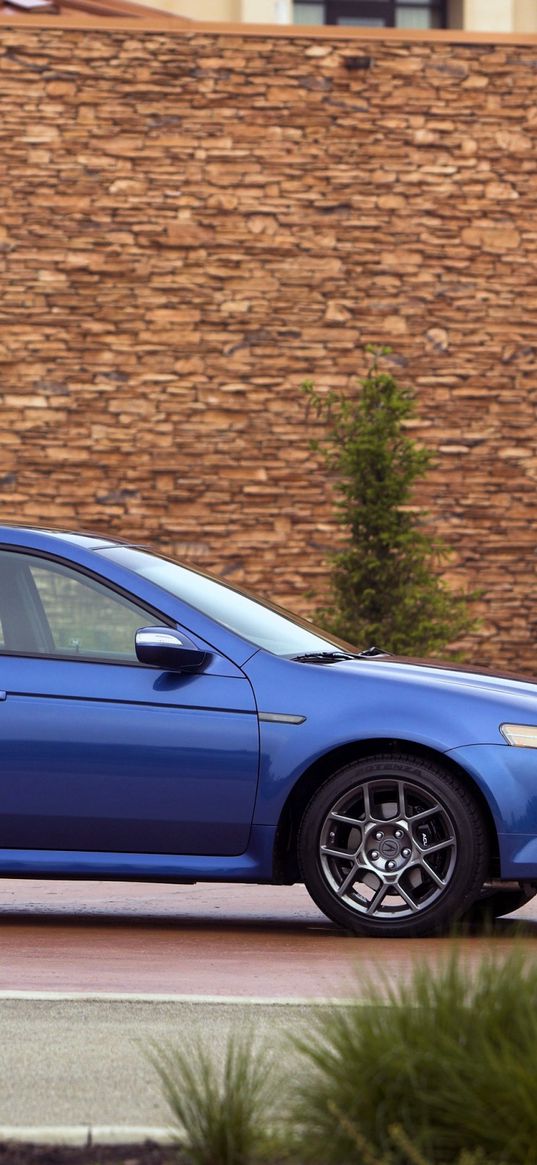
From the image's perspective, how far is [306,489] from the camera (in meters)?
22.2

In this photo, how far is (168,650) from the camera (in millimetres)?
7711

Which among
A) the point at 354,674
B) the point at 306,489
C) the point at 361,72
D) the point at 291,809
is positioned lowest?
the point at 306,489

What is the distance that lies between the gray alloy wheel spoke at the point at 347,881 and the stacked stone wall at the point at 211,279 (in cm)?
1433

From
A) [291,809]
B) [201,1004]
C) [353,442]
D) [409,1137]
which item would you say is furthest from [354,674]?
[353,442]

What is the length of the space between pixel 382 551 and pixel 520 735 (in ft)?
34.1

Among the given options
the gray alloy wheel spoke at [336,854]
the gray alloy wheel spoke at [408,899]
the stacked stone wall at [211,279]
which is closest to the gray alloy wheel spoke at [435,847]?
the gray alloy wheel spoke at [408,899]

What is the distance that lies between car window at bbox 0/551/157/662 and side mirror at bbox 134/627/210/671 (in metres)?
0.21

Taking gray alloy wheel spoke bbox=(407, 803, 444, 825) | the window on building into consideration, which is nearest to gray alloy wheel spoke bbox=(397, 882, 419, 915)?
gray alloy wheel spoke bbox=(407, 803, 444, 825)

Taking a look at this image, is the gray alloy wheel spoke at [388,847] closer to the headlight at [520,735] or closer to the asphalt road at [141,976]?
the asphalt road at [141,976]

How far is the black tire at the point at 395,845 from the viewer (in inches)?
297

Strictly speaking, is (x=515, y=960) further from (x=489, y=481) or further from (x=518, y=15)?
(x=518, y=15)

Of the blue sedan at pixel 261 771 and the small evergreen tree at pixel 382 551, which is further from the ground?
the blue sedan at pixel 261 771

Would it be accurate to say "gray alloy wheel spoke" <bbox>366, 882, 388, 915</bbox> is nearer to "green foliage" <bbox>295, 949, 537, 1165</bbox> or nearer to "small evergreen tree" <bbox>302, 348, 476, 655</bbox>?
"green foliage" <bbox>295, 949, 537, 1165</bbox>

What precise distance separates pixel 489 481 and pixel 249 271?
3.63 metres
